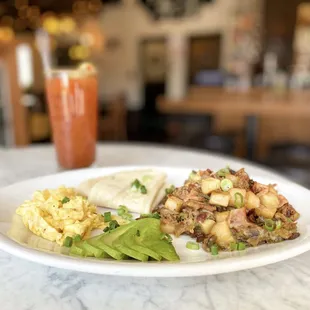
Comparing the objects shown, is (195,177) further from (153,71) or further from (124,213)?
(153,71)

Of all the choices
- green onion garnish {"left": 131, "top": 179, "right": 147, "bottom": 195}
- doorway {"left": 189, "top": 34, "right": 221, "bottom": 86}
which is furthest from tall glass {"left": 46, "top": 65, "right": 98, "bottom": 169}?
doorway {"left": 189, "top": 34, "right": 221, "bottom": 86}

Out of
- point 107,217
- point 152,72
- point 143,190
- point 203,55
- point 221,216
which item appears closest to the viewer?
point 221,216

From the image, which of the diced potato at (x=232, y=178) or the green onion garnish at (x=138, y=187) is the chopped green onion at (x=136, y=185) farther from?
the diced potato at (x=232, y=178)

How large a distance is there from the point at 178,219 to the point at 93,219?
0.21 metres

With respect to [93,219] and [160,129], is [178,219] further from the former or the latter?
[160,129]

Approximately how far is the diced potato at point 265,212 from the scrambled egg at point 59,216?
34cm

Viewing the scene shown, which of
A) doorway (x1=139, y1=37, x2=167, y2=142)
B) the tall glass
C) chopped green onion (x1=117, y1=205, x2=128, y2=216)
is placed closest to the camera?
chopped green onion (x1=117, y1=205, x2=128, y2=216)

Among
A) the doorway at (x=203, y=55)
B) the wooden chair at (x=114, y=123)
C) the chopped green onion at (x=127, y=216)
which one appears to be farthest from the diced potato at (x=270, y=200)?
the doorway at (x=203, y=55)

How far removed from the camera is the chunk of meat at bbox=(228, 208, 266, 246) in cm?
81

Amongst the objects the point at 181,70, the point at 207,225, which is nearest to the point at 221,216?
the point at 207,225

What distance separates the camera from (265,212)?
86 cm

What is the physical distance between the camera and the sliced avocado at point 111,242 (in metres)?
0.75

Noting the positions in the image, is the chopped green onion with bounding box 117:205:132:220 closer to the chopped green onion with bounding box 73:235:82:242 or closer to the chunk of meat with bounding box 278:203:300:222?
the chopped green onion with bounding box 73:235:82:242

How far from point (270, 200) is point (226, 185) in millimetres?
104
